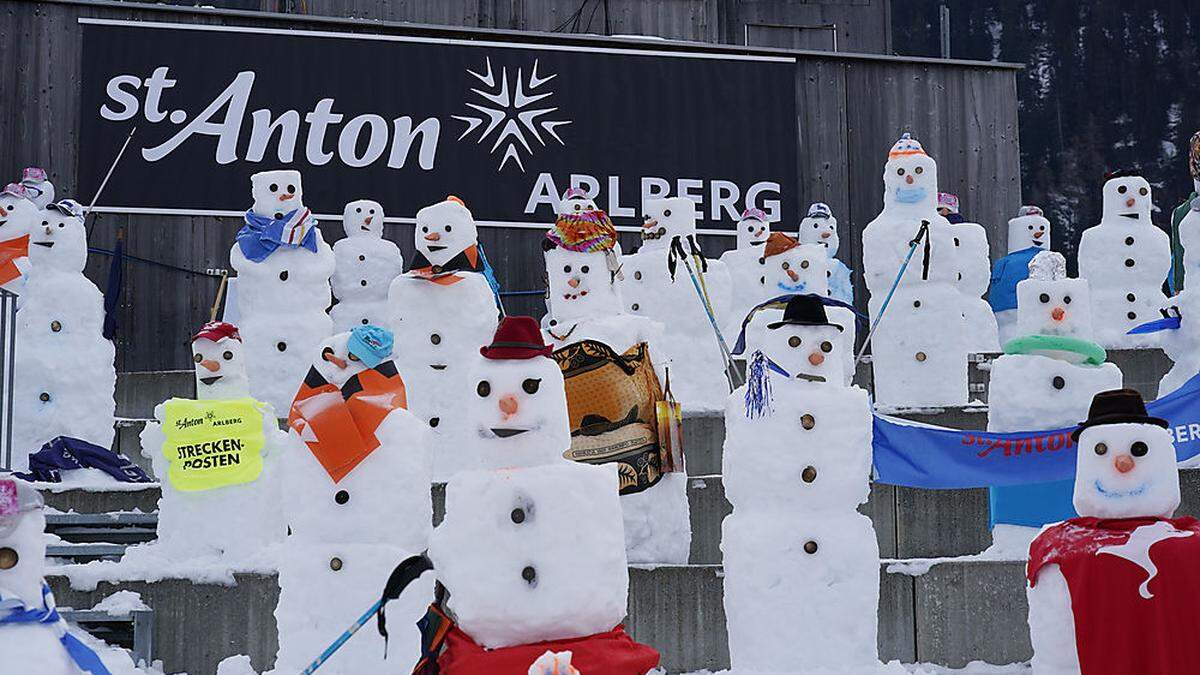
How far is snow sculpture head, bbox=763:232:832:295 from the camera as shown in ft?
38.9

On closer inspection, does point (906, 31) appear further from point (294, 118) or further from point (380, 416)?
point (380, 416)

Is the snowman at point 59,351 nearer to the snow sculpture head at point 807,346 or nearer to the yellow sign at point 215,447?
the yellow sign at point 215,447

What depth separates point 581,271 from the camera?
898cm

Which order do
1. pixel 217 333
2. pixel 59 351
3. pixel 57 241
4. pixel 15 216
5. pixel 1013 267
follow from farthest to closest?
pixel 1013 267
pixel 57 241
pixel 15 216
pixel 59 351
pixel 217 333

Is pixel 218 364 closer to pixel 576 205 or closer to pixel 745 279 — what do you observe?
pixel 576 205

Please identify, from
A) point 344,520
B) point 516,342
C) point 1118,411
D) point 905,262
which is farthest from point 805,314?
point 905,262

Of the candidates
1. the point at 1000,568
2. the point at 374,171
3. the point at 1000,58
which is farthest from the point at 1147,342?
the point at 1000,58

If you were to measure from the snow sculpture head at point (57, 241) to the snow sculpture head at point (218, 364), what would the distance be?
262 centimetres

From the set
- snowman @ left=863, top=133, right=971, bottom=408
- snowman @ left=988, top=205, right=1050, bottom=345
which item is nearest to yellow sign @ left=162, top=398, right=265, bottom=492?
snowman @ left=863, top=133, right=971, bottom=408

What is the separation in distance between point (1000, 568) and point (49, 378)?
6.07 metres

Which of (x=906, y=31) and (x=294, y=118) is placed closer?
(x=294, y=118)

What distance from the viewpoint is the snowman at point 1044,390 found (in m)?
8.51

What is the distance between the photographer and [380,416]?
7.25 m

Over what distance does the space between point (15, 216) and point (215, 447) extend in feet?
10.7
